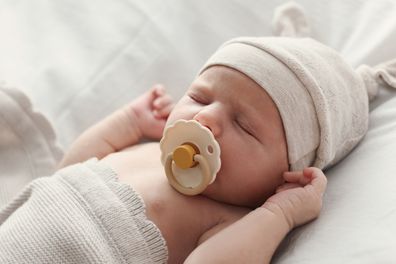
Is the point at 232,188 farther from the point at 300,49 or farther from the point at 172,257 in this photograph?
the point at 300,49

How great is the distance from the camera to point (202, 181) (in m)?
1.10

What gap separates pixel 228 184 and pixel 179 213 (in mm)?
101

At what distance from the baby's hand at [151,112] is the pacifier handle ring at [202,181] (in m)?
0.29

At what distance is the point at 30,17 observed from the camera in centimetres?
167

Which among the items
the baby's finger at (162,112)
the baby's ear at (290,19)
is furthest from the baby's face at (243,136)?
the baby's ear at (290,19)

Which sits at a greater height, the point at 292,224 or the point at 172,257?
the point at 292,224

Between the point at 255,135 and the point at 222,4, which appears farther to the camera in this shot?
the point at 222,4

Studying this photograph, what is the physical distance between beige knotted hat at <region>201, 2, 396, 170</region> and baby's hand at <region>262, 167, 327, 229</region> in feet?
0.15

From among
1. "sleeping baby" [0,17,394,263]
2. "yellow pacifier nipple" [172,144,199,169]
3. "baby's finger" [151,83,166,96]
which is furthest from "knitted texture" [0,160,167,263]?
"baby's finger" [151,83,166,96]

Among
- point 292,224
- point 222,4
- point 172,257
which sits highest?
point 222,4

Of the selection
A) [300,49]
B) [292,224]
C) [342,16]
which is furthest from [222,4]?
[292,224]

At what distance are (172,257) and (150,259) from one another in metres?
0.05

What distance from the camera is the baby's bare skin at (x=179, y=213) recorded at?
1121 millimetres

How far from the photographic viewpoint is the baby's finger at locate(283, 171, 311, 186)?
3.68 ft
